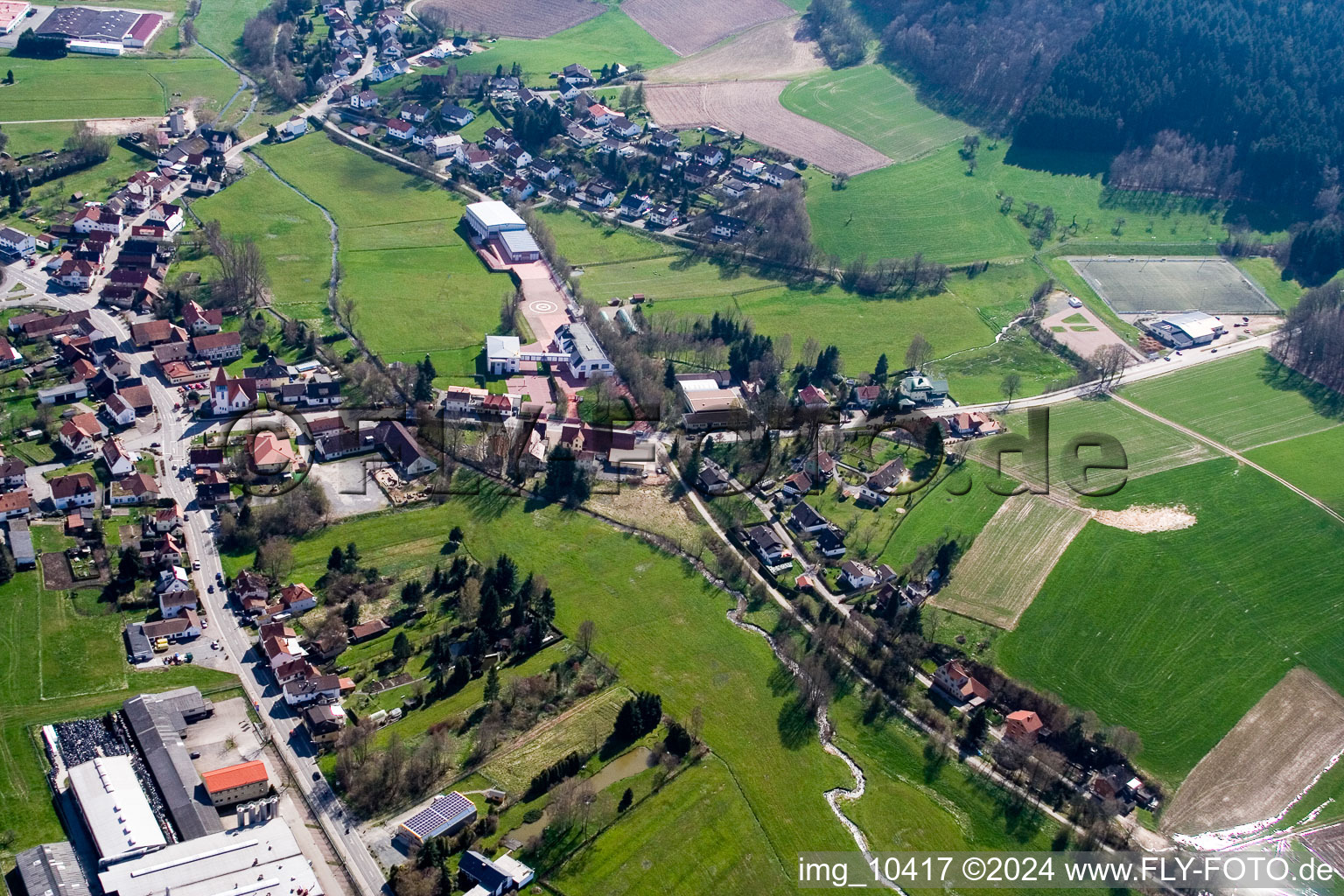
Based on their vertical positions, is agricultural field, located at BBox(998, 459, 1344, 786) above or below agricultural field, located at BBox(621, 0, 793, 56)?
below

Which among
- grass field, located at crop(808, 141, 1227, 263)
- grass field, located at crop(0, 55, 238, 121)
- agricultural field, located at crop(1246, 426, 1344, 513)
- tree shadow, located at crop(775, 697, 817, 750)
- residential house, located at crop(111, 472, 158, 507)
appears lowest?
tree shadow, located at crop(775, 697, 817, 750)

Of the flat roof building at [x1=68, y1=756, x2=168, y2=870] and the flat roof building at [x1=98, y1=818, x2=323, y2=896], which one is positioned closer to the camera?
the flat roof building at [x1=98, y1=818, x2=323, y2=896]

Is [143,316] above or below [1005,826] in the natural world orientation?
above

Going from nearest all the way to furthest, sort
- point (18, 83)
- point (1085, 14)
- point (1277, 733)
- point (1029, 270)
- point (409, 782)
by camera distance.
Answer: point (409, 782)
point (1277, 733)
point (1029, 270)
point (18, 83)
point (1085, 14)

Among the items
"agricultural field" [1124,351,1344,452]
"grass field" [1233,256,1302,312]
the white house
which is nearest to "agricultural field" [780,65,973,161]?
"grass field" [1233,256,1302,312]

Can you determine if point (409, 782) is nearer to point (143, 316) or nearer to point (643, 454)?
point (643, 454)

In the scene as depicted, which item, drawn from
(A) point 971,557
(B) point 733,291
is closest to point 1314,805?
(A) point 971,557

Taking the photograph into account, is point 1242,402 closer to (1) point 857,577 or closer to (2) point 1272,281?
(2) point 1272,281

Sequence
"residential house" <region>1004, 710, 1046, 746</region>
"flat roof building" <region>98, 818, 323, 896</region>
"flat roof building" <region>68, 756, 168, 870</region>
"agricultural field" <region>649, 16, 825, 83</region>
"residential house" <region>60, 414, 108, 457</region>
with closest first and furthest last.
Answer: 1. "flat roof building" <region>98, 818, 323, 896</region>
2. "flat roof building" <region>68, 756, 168, 870</region>
3. "residential house" <region>1004, 710, 1046, 746</region>
4. "residential house" <region>60, 414, 108, 457</region>
5. "agricultural field" <region>649, 16, 825, 83</region>

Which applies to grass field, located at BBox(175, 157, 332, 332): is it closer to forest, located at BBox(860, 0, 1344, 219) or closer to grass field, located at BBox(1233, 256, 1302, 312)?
forest, located at BBox(860, 0, 1344, 219)
